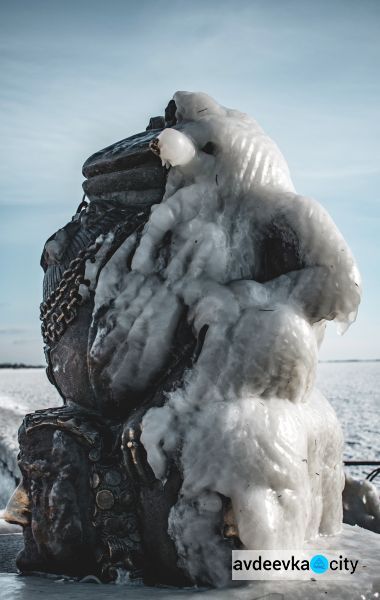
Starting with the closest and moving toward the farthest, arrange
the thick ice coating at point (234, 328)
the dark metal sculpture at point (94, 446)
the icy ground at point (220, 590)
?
the icy ground at point (220, 590) < the thick ice coating at point (234, 328) < the dark metal sculpture at point (94, 446)

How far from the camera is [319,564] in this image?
99.1 inches

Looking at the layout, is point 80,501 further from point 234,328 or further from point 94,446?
point 234,328

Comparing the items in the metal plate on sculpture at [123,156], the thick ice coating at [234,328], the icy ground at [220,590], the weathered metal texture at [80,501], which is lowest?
the icy ground at [220,590]

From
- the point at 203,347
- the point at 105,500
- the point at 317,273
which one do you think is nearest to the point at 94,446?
the point at 105,500

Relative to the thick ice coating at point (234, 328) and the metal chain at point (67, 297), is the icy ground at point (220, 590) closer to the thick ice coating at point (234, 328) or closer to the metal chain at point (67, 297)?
the thick ice coating at point (234, 328)

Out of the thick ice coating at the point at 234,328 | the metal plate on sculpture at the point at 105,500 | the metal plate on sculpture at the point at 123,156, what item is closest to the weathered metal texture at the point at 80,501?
the metal plate on sculpture at the point at 105,500

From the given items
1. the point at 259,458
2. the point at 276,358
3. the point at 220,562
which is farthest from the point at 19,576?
the point at 276,358

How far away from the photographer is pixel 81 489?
272 centimetres

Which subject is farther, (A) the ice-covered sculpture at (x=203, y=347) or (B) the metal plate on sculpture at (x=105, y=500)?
(B) the metal plate on sculpture at (x=105, y=500)

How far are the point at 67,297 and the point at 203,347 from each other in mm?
667

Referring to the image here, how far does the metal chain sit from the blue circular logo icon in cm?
123

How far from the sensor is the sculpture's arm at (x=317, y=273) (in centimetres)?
267

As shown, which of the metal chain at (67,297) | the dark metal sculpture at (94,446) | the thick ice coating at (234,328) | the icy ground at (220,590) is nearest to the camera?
the icy ground at (220,590)

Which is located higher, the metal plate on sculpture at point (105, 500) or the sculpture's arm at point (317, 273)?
the sculpture's arm at point (317, 273)
